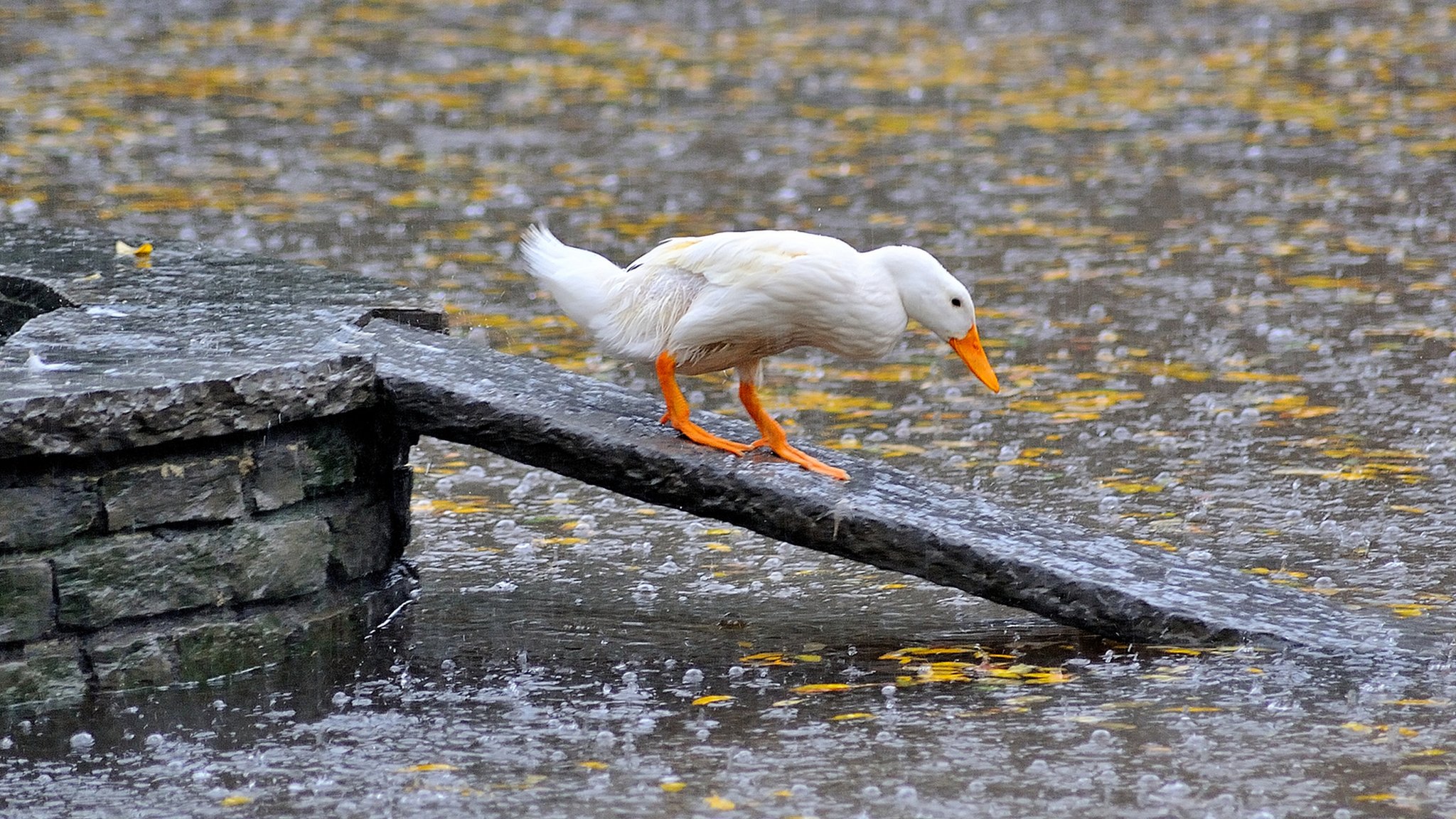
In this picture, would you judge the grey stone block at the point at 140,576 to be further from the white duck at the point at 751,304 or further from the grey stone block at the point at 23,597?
the white duck at the point at 751,304

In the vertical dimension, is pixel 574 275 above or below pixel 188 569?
above

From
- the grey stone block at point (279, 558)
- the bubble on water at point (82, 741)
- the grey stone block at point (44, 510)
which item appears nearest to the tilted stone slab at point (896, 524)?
the grey stone block at point (279, 558)

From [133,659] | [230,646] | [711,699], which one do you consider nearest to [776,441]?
[711,699]

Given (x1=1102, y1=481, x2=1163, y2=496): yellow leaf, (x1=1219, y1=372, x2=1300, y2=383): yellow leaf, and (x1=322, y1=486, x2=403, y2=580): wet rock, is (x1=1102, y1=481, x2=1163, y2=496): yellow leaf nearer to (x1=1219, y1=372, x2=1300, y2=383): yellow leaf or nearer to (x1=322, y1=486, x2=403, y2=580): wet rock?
(x1=1219, y1=372, x2=1300, y2=383): yellow leaf

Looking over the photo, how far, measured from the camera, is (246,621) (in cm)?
445

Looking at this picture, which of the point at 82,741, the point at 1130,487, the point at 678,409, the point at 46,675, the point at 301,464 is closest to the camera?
the point at 82,741

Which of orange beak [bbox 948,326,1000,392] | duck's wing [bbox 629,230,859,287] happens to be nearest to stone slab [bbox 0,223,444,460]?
duck's wing [bbox 629,230,859,287]

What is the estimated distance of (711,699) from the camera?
4.21 meters

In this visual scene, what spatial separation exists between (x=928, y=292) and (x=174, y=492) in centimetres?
191

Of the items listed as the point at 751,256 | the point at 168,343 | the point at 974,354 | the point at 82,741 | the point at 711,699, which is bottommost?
the point at 82,741

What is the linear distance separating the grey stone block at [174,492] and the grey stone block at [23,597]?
192 millimetres

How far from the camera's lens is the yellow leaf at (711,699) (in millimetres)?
4188

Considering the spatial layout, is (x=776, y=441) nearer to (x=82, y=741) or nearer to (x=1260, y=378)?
(x=82, y=741)

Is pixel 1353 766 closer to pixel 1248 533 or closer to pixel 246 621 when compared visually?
pixel 1248 533
